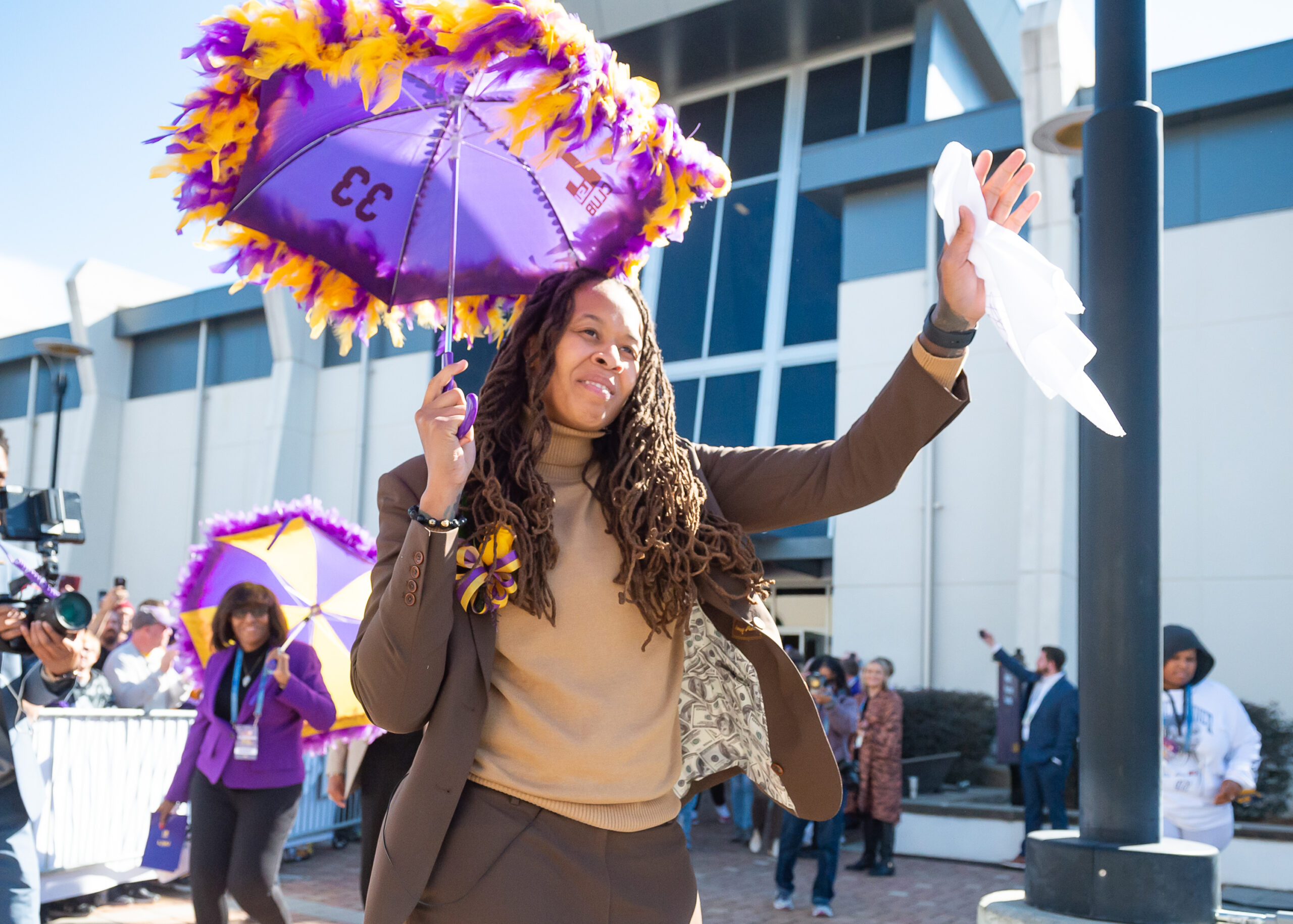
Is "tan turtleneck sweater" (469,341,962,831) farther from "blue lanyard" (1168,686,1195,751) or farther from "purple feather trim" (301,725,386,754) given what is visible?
"blue lanyard" (1168,686,1195,751)

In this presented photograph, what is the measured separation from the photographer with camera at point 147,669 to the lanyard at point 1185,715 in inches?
250

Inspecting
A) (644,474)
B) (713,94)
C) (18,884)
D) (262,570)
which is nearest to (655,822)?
(644,474)

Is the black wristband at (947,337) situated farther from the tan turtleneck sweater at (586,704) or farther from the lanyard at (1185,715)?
the lanyard at (1185,715)

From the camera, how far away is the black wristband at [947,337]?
6.48 feet

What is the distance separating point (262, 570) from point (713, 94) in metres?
15.7

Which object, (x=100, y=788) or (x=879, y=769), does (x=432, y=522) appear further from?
(x=879, y=769)

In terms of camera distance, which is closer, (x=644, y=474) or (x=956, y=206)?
(x=956, y=206)

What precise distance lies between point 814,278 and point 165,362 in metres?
14.9

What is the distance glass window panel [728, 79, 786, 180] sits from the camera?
19.4 meters

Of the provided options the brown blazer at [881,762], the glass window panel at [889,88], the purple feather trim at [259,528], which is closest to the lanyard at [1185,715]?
the brown blazer at [881,762]

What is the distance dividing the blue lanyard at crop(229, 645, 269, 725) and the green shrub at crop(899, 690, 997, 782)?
8827 mm

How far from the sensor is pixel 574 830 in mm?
1959

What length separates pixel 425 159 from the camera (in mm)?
2936

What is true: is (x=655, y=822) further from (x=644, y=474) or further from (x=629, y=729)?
(x=644, y=474)
